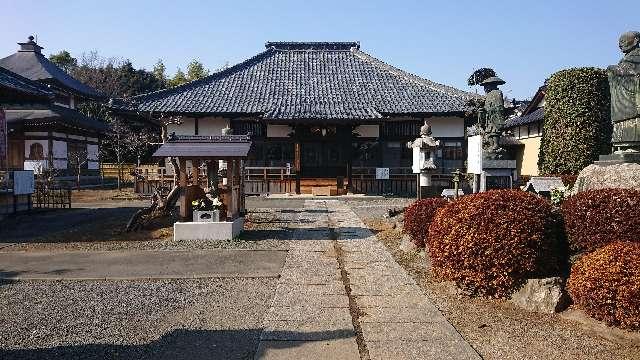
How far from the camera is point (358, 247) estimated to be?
30.9ft

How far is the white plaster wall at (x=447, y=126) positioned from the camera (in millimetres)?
23609

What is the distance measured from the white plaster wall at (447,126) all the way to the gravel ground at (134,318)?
1884 centimetres

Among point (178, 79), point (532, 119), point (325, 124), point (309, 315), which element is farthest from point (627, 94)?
point (178, 79)

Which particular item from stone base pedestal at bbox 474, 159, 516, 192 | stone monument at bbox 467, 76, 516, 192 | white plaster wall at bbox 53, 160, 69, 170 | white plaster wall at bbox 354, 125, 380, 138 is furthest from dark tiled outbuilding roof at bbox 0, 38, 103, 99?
stone base pedestal at bbox 474, 159, 516, 192

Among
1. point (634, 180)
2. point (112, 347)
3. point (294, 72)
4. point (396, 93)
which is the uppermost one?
point (294, 72)

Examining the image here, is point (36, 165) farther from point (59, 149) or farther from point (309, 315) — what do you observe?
point (309, 315)

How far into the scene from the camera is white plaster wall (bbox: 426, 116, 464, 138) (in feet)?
77.5

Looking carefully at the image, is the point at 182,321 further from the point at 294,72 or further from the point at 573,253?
the point at 294,72

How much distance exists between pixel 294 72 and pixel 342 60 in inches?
138

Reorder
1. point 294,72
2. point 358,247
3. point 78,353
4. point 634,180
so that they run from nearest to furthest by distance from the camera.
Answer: point 78,353, point 634,180, point 358,247, point 294,72

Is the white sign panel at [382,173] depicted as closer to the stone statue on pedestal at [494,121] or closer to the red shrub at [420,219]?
the stone statue on pedestal at [494,121]

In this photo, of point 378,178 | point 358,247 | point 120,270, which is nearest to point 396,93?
point 378,178

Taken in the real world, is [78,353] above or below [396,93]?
below

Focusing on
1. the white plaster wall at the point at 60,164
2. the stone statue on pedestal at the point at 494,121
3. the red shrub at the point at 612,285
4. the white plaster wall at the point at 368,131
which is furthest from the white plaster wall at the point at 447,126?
the white plaster wall at the point at 60,164
